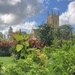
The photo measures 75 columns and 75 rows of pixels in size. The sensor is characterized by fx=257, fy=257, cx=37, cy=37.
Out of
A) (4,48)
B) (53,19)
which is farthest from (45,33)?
(53,19)

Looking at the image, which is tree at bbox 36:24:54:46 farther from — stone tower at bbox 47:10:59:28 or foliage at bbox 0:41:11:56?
stone tower at bbox 47:10:59:28

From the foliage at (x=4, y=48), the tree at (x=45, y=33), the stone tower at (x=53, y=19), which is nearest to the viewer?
the foliage at (x=4, y=48)

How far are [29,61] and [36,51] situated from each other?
0.78 ft

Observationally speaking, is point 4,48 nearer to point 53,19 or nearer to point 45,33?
point 45,33

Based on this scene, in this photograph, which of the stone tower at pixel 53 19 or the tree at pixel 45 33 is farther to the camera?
the stone tower at pixel 53 19

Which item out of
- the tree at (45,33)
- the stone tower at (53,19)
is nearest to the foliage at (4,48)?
the tree at (45,33)

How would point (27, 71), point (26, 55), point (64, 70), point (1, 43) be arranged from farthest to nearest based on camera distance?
point (1, 43) → point (26, 55) → point (27, 71) → point (64, 70)

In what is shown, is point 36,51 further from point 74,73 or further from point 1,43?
point 1,43

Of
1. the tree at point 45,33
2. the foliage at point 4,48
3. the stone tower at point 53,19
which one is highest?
the stone tower at point 53,19

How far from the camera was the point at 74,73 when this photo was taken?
1.64m

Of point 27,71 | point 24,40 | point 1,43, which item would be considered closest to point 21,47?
point 24,40

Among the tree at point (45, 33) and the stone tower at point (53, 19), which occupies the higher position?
the stone tower at point (53, 19)

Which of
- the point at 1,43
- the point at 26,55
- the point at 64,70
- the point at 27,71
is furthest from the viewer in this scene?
the point at 1,43

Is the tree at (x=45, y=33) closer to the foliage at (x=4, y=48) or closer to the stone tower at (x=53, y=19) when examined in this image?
the foliage at (x=4, y=48)
